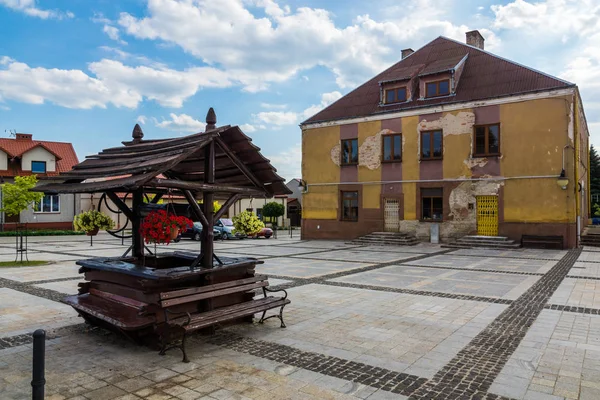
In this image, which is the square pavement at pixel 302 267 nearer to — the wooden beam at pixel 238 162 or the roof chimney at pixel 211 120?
the wooden beam at pixel 238 162

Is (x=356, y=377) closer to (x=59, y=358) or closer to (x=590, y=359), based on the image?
(x=590, y=359)

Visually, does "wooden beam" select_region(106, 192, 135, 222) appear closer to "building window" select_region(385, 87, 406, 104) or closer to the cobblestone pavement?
the cobblestone pavement

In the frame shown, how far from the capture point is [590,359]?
532cm

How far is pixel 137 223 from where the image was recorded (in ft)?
23.0

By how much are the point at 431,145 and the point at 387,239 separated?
219 inches

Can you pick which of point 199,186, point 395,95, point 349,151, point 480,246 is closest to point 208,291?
point 199,186

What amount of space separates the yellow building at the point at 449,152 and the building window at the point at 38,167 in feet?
73.3

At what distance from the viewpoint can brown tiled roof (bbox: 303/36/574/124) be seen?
20.8 metres

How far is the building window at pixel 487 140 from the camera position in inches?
831

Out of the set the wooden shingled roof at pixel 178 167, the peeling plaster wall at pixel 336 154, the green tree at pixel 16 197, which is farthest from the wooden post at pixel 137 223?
the peeling plaster wall at pixel 336 154

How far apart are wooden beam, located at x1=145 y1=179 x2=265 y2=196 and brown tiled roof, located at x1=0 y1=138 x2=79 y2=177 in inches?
1287

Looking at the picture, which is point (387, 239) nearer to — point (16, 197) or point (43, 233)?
point (16, 197)

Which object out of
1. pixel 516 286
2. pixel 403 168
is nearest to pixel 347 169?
pixel 403 168

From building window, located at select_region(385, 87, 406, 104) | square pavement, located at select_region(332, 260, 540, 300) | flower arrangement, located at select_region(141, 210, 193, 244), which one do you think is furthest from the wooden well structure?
building window, located at select_region(385, 87, 406, 104)
